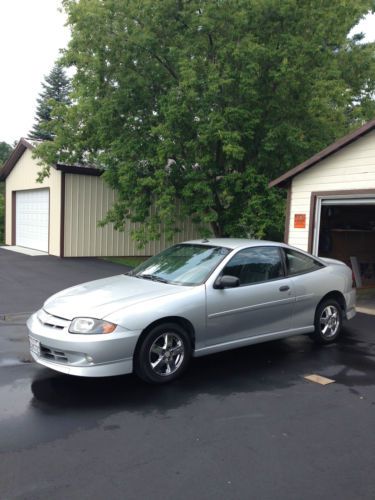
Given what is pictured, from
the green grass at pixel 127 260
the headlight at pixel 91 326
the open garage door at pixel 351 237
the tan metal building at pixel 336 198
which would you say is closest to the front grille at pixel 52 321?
the headlight at pixel 91 326

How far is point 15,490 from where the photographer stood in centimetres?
320

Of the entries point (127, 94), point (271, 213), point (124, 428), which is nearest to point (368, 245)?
point (271, 213)

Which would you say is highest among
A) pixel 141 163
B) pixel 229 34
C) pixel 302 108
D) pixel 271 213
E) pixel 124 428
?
pixel 229 34

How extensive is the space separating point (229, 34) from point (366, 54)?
5.20 meters

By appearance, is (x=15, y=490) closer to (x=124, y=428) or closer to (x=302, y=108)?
(x=124, y=428)

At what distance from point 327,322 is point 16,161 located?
19062 mm

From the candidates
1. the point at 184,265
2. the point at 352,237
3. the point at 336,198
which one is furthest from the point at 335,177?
the point at 184,265

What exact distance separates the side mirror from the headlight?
1.40m

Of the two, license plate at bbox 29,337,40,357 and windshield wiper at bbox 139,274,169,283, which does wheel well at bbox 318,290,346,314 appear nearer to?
windshield wiper at bbox 139,274,169,283

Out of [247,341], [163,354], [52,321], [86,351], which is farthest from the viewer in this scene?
[247,341]

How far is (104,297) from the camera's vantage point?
5375mm

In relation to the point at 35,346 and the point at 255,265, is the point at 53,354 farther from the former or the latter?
the point at 255,265

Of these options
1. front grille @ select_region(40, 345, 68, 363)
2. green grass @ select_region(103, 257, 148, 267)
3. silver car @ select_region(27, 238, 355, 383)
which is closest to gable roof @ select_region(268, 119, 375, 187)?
silver car @ select_region(27, 238, 355, 383)

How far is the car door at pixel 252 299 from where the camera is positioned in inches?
223
